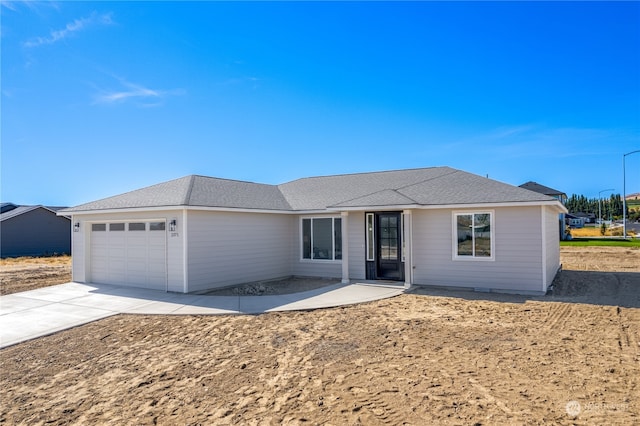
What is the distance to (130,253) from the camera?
11875 mm

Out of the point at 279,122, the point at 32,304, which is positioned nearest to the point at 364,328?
the point at 32,304

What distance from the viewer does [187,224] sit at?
34.7 feet

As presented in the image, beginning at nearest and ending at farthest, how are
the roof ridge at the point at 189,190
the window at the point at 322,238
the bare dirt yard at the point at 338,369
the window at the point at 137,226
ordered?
the bare dirt yard at the point at 338,369, the roof ridge at the point at 189,190, the window at the point at 137,226, the window at the point at 322,238

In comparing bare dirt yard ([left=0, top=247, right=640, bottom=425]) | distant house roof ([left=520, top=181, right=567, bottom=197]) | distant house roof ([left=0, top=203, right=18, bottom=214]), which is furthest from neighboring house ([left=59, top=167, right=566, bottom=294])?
distant house roof ([left=520, top=181, right=567, bottom=197])

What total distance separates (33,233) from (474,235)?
3049 cm

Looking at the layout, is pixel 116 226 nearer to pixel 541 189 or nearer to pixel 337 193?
pixel 337 193

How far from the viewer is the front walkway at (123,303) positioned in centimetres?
772

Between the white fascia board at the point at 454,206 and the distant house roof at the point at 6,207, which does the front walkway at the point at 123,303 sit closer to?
the white fascia board at the point at 454,206

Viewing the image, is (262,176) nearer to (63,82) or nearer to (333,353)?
(63,82)

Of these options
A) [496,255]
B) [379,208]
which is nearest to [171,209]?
[379,208]

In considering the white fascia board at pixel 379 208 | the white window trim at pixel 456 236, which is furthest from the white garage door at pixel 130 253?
the white window trim at pixel 456 236

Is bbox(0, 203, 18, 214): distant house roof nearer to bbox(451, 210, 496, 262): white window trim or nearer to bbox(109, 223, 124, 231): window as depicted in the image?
bbox(109, 223, 124, 231): window

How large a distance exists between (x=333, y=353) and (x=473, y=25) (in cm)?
1151

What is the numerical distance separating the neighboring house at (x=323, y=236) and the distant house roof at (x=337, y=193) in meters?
0.07
